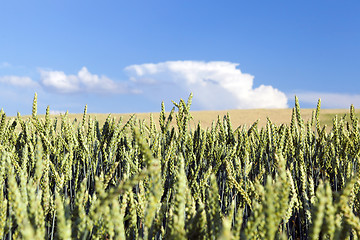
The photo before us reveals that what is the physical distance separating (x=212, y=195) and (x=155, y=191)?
124mm

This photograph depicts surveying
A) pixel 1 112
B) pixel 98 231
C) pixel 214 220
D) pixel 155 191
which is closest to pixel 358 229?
pixel 214 220

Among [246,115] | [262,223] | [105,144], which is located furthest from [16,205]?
[246,115]

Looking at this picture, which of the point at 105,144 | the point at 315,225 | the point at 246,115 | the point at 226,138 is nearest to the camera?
the point at 315,225

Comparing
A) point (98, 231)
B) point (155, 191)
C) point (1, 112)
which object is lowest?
point (98, 231)

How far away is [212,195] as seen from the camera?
2.08ft

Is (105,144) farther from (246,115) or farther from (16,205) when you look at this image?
(246,115)

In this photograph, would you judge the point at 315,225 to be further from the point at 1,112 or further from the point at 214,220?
the point at 1,112

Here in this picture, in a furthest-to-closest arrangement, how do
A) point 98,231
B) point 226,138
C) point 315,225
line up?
point 226,138
point 98,231
point 315,225

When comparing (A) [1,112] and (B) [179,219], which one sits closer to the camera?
(B) [179,219]

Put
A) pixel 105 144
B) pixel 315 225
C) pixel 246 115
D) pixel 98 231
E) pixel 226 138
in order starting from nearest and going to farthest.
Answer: pixel 315 225, pixel 98 231, pixel 105 144, pixel 226 138, pixel 246 115

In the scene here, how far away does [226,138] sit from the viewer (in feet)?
6.61

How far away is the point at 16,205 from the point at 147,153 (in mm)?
244

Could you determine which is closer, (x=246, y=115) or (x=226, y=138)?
(x=226, y=138)

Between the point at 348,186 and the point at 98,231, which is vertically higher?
the point at 348,186
